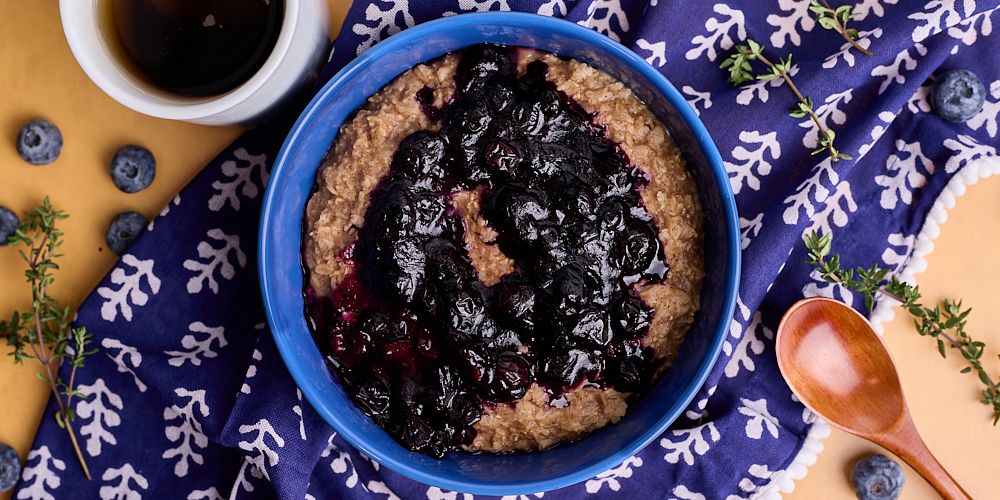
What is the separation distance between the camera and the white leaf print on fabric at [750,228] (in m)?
2.42

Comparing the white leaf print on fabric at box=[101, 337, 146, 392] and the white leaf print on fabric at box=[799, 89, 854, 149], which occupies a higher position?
the white leaf print on fabric at box=[799, 89, 854, 149]

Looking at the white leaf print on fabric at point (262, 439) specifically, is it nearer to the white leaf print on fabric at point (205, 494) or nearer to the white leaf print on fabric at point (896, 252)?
the white leaf print on fabric at point (205, 494)

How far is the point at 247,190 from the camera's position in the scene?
2.48 metres

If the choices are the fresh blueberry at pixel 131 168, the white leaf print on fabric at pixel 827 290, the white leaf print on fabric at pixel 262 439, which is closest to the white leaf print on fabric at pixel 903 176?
the white leaf print on fabric at pixel 827 290

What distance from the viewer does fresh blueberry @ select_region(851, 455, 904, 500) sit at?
244 cm

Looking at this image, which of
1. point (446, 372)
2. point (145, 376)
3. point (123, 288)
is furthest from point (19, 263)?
point (446, 372)

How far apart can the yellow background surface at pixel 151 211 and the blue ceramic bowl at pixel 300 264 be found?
520 mm

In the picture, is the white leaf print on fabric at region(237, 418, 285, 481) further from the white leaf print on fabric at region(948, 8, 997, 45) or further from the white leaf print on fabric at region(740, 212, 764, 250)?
the white leaf print on fabric at region(948, 8, 997, 45)

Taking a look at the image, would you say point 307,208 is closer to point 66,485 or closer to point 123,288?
point 123,288

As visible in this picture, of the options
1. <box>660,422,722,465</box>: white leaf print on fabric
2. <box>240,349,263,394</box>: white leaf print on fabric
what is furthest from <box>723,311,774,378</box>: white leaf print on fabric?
<box>240,349,263,394</box>: white leaf print on fabric

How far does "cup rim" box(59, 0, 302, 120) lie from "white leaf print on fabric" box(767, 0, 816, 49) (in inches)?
57.4

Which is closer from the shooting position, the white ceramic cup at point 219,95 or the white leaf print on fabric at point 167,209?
the white ceramic cup at point 219,95

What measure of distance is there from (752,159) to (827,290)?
48cm

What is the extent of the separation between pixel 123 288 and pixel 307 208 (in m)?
0.71
